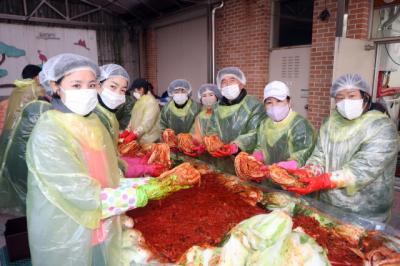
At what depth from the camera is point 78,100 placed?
156 centimetres

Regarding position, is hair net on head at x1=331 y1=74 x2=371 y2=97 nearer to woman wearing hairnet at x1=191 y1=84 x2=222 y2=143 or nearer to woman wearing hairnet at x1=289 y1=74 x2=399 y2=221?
woman wearing hairnet at x1=289 y1=74 x2=399 y2=221

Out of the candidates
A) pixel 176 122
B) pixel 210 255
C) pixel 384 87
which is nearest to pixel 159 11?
pixel 176 122

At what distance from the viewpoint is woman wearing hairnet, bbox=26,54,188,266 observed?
1.38m

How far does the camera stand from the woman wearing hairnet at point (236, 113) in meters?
3.22

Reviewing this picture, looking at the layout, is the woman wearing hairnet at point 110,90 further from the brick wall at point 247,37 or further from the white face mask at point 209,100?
the brick wall at point 247,37

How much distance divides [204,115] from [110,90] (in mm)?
1469

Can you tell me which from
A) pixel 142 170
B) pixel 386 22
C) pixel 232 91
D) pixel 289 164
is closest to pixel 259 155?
pixel 289 164

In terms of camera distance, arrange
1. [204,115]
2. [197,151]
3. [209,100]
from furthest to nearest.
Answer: [209,100] → [204,115] → [197,151]

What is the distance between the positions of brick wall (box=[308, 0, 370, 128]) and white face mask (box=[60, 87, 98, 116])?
462cm

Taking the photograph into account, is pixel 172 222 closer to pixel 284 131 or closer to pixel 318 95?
pixel 284 131

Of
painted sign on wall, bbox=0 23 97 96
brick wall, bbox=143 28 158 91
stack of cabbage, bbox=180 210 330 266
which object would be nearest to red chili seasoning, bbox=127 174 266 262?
stack of cabbage, bbox=180 210 330 266

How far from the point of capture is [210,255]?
4.89 feet

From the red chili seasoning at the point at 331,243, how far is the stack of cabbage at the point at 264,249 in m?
0.35

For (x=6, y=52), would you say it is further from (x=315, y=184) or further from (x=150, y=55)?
(x=315, y=184)
